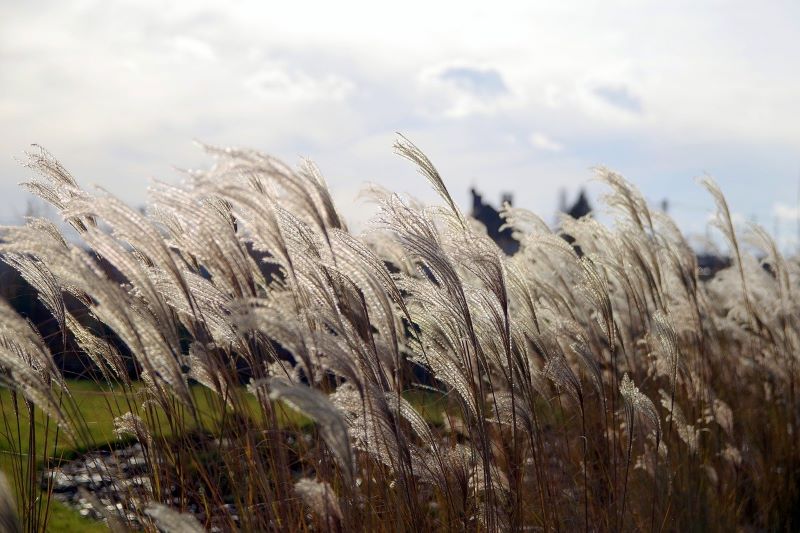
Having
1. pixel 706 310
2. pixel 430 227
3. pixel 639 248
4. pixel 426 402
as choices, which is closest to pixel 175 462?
pixel 430 227

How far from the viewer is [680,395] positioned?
14.9 feet

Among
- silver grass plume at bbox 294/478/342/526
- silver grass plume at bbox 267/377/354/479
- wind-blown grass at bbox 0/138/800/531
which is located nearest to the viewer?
silver grass plume at bbox 267/377/354/479

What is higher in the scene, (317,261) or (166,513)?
(317,261)

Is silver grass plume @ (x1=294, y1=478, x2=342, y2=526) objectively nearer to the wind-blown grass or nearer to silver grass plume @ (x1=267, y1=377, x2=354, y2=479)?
the wind-blown grass

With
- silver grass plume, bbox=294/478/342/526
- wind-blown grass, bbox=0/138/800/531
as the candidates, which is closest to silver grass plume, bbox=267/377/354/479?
wind-blown grass, bbox=0/138/800/531

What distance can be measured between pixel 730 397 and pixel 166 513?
435 cm

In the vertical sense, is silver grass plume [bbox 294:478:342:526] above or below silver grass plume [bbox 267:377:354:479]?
below

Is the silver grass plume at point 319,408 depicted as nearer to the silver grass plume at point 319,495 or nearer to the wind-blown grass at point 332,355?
the wind-blown grass at point 332,355

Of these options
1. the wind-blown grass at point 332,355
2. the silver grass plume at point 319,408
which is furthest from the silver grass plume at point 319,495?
the silver grass plume at point 319,408

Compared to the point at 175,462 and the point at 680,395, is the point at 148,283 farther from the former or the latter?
the point at 680,395

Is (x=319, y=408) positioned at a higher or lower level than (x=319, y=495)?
higher

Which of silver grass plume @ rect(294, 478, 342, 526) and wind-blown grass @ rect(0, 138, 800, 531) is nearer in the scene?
silver grass plume @ rect(294, 478, 342, 526)

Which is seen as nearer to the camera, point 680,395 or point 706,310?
point 680,395

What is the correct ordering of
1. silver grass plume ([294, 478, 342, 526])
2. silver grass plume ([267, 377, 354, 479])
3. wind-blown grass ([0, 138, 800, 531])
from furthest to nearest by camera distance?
1. wind-blown grass ([0, 138, 800, 531])
2. silver grass plume ([294, 478, 342, 526])
3. silver grass plume ([267, 377, 354, 479])
